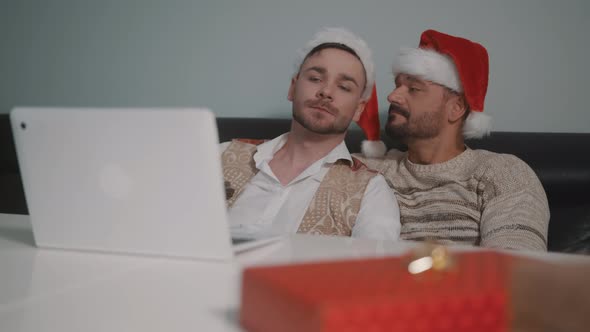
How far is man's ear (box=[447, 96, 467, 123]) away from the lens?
197 centimetres

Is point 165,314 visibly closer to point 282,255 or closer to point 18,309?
point 18,309

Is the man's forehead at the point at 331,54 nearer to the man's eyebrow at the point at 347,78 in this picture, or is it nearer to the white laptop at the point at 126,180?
the man's eyebrow at the point at 347,78

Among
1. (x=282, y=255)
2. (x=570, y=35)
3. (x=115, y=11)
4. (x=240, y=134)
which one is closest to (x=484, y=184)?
(x=570, y=35)

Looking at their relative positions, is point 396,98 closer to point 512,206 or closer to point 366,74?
point 366,74

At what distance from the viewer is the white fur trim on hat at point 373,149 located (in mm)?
1974

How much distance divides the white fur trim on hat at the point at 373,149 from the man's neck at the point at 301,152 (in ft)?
0.28

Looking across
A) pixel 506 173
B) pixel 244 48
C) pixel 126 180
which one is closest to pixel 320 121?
pixel 506 173

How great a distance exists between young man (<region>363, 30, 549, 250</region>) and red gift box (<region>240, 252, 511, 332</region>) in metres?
1.12

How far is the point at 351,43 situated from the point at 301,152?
39cm

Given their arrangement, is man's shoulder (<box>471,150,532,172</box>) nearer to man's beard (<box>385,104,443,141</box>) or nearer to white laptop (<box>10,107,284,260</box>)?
man's beard (<box>385,104,443,141</box>)

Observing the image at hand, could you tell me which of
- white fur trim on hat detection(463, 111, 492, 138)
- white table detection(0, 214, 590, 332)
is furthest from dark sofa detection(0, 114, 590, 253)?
white table detection(0, 214, 590, 332)

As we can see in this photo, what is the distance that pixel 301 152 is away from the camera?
193cm

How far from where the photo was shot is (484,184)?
5.71ft

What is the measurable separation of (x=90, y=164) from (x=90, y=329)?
1.12 ft
